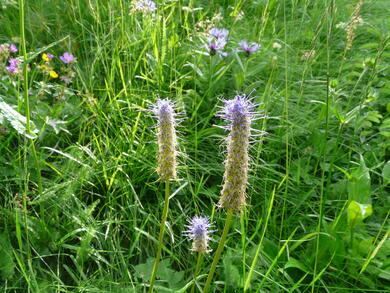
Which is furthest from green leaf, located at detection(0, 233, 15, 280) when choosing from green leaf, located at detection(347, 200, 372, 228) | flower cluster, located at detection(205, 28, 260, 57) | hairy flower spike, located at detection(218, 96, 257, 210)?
flower cluster, located at detection(205, 28, 260, 57)

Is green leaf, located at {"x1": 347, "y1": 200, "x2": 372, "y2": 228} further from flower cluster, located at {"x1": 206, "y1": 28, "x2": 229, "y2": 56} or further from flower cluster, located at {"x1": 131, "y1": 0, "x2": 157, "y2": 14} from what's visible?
flower cluster, located at {"x1": 131, "y1": 0, "x2": 157, "y2": 14}

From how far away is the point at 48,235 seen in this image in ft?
5.38

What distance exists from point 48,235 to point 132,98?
775 millimetres

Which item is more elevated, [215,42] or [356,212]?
[215,42]

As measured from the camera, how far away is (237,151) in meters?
1.03

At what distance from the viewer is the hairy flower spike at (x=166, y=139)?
43.7 inches

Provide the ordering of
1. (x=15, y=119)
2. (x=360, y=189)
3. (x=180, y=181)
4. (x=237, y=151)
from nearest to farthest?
1. (x=237, y=151)
2. (x=15, y=119)
3. (x=360, y=189)
4. (x=180, y=181)

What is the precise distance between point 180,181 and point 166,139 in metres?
0.82

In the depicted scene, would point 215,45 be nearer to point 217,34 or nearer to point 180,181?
point 217,34

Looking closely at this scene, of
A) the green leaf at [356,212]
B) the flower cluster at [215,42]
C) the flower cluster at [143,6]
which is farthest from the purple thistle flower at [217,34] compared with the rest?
the green leaf at [356,212]

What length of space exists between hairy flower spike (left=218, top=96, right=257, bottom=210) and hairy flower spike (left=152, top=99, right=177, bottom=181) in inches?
5.7

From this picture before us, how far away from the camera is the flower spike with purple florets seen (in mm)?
1008

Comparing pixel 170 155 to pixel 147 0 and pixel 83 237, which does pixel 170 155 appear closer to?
pixel 83 237

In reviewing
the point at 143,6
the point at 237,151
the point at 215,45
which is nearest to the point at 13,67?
the point at 143,6
